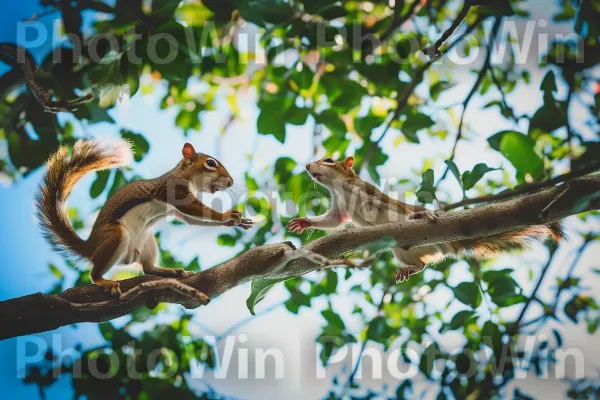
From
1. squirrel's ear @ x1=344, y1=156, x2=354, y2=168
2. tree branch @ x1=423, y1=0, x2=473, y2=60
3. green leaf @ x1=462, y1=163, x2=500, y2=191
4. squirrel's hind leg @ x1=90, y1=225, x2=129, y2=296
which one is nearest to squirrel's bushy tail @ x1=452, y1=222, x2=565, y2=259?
green leaf @ x1=462, y1=163, x2=500, y2=191

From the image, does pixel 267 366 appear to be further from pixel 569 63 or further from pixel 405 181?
pixel 569 63

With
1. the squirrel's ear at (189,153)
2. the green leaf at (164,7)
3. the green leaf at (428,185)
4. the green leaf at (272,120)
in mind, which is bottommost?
the green leaf at (428,185)

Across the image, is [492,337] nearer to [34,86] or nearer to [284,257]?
[284,257]

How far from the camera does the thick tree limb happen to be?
1.35 meters

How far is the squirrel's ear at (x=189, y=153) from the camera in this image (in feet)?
6.15

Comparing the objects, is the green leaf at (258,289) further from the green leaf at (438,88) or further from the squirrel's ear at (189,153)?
the green leaf at (438,88)

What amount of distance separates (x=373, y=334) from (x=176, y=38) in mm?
1895

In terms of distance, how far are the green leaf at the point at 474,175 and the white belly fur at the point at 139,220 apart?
3.36ft

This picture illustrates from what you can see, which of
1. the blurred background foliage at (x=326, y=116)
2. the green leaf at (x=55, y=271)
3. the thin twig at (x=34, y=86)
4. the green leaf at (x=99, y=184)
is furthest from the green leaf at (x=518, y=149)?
the green leaf at (x=55, y=271)

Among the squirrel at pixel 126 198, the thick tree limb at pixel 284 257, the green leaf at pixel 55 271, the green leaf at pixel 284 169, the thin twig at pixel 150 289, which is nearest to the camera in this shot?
the thin twig at pixel 150 289

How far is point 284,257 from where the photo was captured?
1390 mm

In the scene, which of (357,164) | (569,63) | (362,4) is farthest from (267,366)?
(362,4)

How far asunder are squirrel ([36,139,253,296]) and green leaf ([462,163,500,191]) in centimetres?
83

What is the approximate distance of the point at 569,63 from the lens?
2471 millimetres
